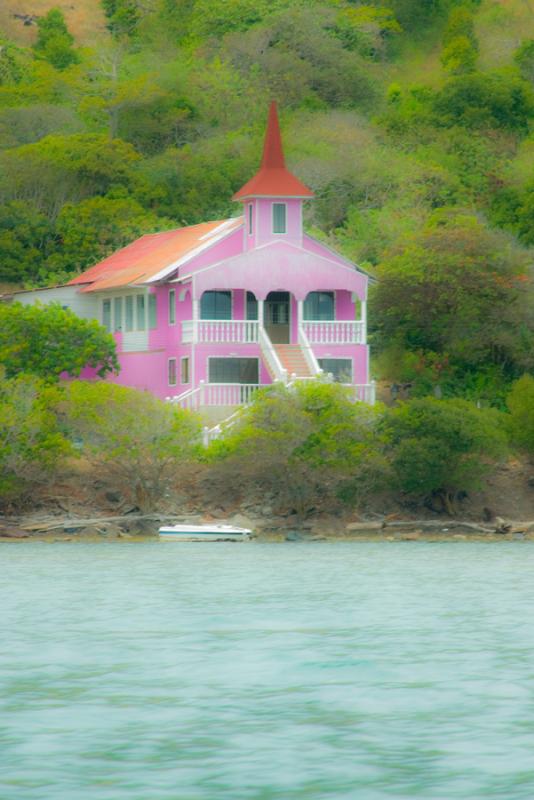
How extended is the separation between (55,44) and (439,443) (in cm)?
7402

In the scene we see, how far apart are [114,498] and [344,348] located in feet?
34.9

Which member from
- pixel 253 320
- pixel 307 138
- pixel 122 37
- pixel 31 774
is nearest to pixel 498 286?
pixel 253 320

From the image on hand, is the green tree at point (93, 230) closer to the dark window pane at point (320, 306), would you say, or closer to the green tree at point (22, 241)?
the green tree at point (22, 241)

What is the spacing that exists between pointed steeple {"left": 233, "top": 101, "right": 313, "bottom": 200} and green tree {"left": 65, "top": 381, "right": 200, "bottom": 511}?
35.4ft

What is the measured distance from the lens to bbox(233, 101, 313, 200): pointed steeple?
197 feet

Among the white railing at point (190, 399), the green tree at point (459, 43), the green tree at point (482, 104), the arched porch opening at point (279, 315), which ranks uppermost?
the green tree at point (459, 43)

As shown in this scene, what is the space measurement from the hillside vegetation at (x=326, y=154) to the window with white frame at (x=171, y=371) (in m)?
7.65

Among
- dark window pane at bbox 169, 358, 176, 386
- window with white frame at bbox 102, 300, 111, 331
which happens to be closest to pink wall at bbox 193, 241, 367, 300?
dark window pane at bbox 169, 358, 176, 386

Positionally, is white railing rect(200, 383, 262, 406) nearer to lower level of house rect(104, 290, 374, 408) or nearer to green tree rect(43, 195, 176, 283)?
lower level of house rect(104, 290, 374, 408)

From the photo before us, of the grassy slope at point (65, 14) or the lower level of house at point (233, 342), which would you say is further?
the grassy slope at point (65, 14)

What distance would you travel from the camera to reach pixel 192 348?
190 ft

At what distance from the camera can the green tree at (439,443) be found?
5097 cm

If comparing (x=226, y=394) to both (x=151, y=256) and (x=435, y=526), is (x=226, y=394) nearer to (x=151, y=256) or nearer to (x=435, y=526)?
(x=435, y=526)

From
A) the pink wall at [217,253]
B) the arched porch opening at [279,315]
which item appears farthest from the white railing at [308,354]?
the pink wall at [217,253]
